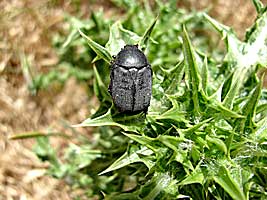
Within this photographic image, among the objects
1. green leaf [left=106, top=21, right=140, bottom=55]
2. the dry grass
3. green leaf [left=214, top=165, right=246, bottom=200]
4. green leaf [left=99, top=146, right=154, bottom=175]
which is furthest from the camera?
the dry grass

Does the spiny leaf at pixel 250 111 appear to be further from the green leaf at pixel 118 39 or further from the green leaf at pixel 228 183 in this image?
the green leaf at pixel 118 39

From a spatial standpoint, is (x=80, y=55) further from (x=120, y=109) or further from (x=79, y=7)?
(x=120, y=109)

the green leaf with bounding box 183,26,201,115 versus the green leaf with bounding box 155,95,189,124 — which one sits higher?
the green leaf with bounding box 183,26,201,115

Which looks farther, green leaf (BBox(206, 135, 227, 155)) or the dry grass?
the dry grass

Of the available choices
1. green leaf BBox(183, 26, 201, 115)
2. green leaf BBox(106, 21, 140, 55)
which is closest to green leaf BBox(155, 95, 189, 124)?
green leaf BBox(183, 26, 201, 115)

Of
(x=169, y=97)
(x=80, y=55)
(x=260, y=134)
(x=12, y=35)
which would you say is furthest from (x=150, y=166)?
(x=12, y=35)

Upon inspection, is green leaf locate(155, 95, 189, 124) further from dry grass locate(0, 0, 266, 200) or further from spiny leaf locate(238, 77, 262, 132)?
dry grass locate(0, 0, 266, 200)
